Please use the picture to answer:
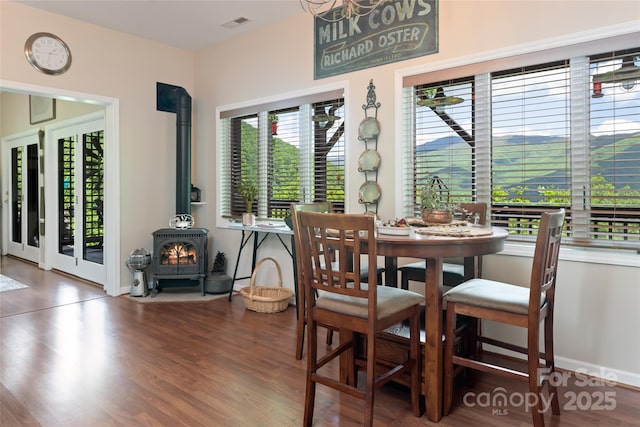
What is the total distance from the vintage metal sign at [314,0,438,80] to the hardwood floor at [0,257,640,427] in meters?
2.32

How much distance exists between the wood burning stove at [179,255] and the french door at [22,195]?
10.5ft

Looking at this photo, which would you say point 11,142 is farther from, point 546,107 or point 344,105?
point 546,107

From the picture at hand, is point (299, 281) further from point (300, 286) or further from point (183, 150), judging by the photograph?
point (183, 150)

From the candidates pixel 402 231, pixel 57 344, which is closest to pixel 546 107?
pixel 402 231

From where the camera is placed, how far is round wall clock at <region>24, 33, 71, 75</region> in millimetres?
4000

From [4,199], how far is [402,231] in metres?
8.02

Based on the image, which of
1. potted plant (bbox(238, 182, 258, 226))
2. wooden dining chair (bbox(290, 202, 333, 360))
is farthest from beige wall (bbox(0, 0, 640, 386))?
wooden dining chair (bbox(290, 202, 333, 360))

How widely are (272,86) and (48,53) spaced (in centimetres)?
214

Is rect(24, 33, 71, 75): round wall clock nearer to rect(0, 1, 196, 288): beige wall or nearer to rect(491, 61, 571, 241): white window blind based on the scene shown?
rect(0, 1, 196, 288): beige wall

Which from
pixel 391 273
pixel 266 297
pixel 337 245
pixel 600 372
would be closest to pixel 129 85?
pixel 266 297

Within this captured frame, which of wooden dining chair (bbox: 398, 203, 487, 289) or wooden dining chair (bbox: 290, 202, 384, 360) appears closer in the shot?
wooden dining chair (bbox: 290, 202, 384, 360)

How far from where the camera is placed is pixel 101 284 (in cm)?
511

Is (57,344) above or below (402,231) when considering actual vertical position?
below

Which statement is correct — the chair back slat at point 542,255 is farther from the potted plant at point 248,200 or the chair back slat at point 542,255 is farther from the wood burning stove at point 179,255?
the wood burning stove at point 179,255
